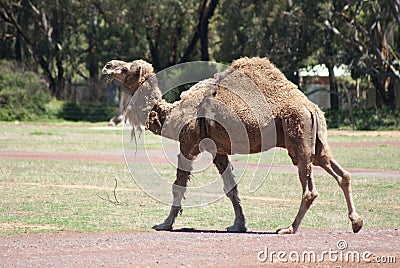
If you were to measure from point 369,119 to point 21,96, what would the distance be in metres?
22.8

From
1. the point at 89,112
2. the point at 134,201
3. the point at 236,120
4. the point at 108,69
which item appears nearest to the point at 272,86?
the point at 236,120

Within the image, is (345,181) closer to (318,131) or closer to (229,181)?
(318,131)

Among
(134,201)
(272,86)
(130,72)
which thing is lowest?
(134,201)

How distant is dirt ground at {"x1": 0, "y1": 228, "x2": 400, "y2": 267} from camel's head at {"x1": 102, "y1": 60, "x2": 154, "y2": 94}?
226 cm

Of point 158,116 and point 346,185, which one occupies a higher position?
point 158,116

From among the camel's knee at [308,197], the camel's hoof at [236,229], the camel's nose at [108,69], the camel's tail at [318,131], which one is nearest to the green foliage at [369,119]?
the camel's tail at [318,131]

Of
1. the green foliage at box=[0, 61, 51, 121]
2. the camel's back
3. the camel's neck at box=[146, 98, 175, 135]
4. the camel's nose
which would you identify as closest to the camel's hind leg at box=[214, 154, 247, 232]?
the camel's neck at box=[146, 98, 175, 135]

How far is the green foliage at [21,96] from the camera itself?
50344 mm

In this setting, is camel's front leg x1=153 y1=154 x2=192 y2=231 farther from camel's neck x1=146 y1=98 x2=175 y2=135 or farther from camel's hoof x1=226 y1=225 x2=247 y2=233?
camel's hoof x1=226 y1=225 x2=247 y2=233

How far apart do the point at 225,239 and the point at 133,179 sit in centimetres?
880

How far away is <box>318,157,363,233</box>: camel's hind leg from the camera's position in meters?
10.3

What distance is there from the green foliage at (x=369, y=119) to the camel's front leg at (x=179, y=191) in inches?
1297

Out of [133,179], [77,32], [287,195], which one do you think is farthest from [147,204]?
[77,32]

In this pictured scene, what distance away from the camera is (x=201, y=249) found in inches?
365
